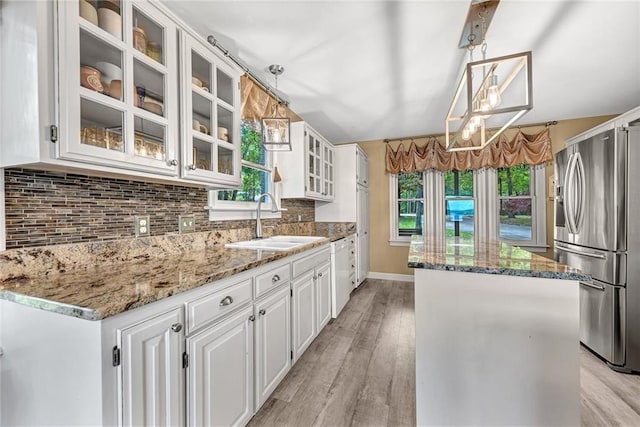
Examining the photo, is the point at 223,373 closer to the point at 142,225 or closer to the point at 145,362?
the point at 145,362

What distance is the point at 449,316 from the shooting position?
1296 millimetres

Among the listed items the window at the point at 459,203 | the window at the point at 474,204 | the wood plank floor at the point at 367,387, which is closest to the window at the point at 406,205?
the window at the point at 474,204

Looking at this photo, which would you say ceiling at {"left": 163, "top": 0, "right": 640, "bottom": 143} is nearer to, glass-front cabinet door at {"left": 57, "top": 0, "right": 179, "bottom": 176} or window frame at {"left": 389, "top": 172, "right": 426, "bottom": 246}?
glass-front cabinet door at {"left": 57, "top": 0, "right": 179, "bottom": 176}

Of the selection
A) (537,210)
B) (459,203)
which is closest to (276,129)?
(459,203)

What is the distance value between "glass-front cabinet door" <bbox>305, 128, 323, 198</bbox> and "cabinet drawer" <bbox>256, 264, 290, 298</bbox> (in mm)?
1372

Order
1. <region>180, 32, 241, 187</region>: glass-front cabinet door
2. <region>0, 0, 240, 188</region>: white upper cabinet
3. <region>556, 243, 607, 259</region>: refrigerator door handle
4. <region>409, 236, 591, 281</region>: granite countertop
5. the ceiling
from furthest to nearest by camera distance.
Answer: <region>556, 243, 607, 259</region>: refrigerator door handle
the ceiling
<region>180, 32, 241, 187</region>: glass-front cabinet door
<region>409, 236, 591, 281</region>: granite countertop
<region>0, 0, 240, 188</region>: white upper cabinet

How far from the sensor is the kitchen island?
115cm

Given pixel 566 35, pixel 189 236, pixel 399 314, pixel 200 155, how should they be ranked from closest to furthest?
pixel 200 155 → pixel 189 236 → pixel 566 35 → pixel 399 314

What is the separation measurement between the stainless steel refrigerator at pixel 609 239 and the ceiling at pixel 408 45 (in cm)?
72

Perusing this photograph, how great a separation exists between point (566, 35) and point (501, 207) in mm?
2605

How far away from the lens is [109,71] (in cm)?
111

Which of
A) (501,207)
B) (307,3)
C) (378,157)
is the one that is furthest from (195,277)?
(501,207)

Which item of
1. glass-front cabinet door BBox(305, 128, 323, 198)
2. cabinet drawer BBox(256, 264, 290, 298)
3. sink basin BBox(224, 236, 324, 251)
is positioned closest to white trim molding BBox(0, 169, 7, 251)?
cabinet drawer BBox(256, 264, 290, 298)

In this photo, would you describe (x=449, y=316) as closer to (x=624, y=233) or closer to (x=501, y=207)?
(x=624, y=233)
